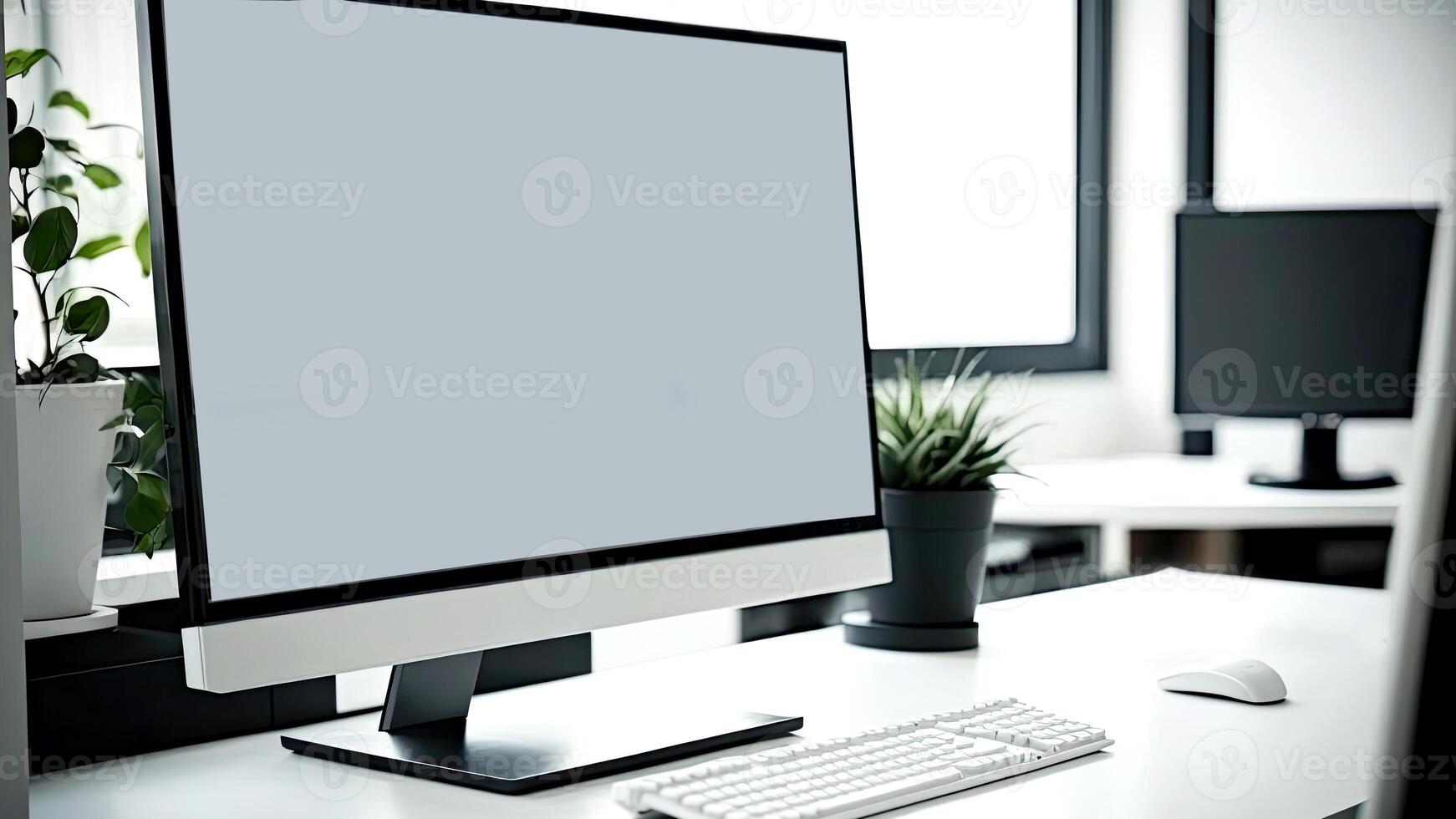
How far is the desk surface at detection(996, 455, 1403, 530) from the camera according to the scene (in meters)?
2.16

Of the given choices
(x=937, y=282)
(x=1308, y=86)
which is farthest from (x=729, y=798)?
(x=1308, y=86)

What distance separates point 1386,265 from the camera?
2383mm

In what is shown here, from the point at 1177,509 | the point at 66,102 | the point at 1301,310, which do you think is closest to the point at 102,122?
the point at 66,102

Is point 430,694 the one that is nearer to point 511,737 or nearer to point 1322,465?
point 511,737

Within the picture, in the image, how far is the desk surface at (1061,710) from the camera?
939mm

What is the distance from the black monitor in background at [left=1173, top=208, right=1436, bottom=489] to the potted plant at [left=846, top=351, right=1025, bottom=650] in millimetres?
1153

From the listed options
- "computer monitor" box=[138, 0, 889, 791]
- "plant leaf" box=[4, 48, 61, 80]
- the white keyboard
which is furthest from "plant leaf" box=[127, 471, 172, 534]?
the white keyboard

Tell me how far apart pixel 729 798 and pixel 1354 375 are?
191 centimetres

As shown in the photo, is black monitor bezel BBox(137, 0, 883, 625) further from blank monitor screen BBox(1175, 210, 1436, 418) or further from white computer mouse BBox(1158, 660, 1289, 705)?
blank monitor screen BBox(1175, 210, 1436, 418)

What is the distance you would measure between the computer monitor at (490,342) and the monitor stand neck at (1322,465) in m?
1.42

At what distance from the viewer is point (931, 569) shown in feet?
4.75

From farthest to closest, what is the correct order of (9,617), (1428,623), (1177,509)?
(1177,509)
(9,617)
(1428,623)

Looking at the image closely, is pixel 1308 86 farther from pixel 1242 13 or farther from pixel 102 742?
pixel 102 742

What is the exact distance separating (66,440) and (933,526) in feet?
2.78
